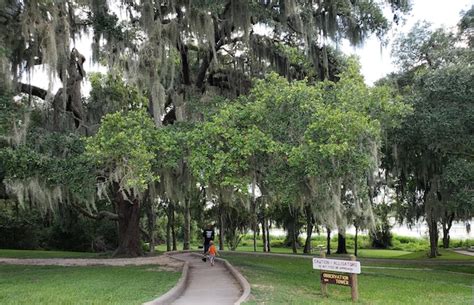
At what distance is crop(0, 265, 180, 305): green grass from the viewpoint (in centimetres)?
796

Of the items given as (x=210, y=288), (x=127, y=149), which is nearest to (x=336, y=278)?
(x=210, y=288)

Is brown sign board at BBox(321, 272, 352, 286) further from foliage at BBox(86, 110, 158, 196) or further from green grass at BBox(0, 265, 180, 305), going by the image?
foliage at BBox(86, 110, 158, 196)

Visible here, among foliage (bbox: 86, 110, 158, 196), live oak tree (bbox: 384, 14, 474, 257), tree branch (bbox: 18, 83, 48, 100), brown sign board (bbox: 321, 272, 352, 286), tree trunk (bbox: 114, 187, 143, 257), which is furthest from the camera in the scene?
tree trunk (bbox: 114, 187, 143, 257)

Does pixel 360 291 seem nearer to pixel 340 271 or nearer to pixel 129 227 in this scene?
pixel 340 271

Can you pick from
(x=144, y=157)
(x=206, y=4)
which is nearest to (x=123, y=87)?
(x=206, y=4)

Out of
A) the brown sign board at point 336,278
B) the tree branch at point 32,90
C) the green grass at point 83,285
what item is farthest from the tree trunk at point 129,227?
the brown sign board at point 336,278

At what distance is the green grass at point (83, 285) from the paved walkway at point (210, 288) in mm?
510

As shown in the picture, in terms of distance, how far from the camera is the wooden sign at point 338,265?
27.3 feet

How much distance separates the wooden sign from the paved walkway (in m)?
1.84

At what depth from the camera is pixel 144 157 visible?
10.7m

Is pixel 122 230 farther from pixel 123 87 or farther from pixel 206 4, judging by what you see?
pixel 206 4

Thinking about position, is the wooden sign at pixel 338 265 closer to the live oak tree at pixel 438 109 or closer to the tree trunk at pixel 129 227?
the live oak tree at pixel 438 109

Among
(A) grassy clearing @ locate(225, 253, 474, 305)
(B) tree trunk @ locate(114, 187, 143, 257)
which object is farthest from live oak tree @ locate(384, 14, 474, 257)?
(B) tree trunk @ locate(114, 187, 143, 257)

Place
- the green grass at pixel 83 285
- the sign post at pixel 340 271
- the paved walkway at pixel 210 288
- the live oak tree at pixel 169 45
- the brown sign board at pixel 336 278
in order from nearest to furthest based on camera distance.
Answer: the green grass at pixel 83 285 → the paved walkway at pixel 210 288 → the sign post at pixel 340 271 → the brown sign board at pixel 336 278 → the live oak tree at pixel 169 45
